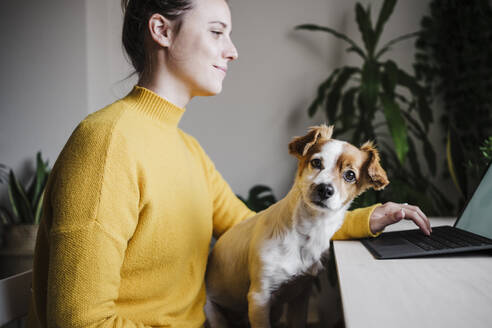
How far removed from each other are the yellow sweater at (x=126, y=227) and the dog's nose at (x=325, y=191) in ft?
0.63

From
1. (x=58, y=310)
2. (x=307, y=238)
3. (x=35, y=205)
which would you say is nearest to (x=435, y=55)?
(x=307, y=238)

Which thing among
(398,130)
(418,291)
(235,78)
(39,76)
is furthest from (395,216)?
(39,76)

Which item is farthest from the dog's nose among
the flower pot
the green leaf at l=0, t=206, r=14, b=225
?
the green leaf at l=0, t=206, r=14, b=225

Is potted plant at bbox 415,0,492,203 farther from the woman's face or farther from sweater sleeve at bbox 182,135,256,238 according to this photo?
the woman's face

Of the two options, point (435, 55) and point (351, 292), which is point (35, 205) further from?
point (435, 55)

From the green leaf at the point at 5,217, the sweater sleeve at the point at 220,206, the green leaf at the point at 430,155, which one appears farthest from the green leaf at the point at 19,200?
the green leaf at the point at 430,155

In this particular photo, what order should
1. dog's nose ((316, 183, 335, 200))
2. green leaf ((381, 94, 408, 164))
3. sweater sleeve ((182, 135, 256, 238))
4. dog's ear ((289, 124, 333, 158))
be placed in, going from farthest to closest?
green leaf ((381, 94, 408, 164)) → sweater sleeve ((182, 135, 256, 238)) → dog's ear ((289, 124, 333, 158)) → dog's nose ((316, 183, 335, 200))

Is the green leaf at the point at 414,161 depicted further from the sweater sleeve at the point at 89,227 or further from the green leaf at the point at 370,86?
the sweater sleeve at the point at 89,227

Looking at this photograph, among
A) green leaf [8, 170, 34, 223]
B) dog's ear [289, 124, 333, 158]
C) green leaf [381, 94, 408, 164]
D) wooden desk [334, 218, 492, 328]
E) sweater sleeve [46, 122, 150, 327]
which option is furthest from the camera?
green leaf [8, 170, 34, 223]

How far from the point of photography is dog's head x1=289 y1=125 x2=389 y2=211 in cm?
84

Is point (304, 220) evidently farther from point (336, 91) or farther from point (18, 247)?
point (18, 247)

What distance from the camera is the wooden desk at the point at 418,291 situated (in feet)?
1.36

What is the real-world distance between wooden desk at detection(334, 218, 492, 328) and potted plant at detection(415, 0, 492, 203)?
140 centimetres

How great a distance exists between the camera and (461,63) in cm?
206
